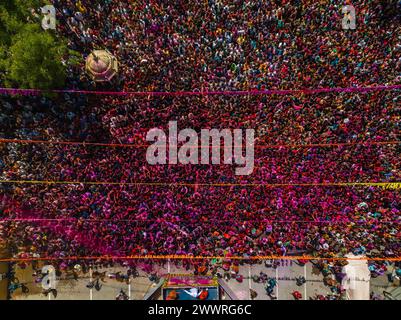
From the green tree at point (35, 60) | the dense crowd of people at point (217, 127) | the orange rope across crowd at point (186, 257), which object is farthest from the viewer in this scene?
the orange rope across crowd at point (186, 257)

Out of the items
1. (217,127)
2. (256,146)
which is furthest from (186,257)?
(217,127)

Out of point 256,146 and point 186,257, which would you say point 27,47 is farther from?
point 186,257

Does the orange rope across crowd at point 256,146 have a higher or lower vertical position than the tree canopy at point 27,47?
lower

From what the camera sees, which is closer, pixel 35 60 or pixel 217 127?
pixel 35 60

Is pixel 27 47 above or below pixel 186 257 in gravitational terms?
above

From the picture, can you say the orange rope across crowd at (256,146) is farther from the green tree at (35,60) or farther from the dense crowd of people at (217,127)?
the green tree at (35,60)

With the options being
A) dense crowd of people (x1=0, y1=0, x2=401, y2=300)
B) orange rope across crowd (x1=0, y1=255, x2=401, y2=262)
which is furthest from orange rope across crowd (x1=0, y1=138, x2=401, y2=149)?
orange rope across crowd (x1=0, y1=255, x2=401, y2=262)

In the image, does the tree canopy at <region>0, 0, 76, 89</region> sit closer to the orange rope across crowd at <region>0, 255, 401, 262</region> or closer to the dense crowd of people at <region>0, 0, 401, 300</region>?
the dense crowd of people at <region>0, 0, 401, 300</region>

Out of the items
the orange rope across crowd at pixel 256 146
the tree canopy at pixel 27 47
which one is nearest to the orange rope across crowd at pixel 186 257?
the orange rope across crowd at pixel 256 146

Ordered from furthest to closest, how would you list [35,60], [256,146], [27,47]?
[256,146] → [35,60] → [27,47]
